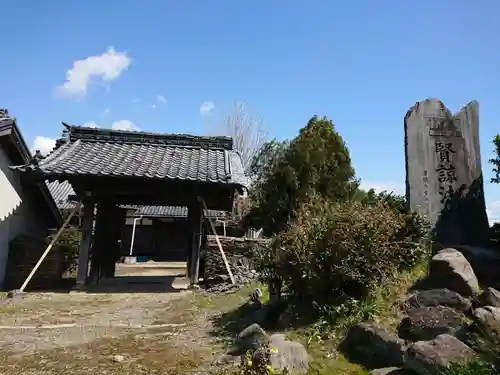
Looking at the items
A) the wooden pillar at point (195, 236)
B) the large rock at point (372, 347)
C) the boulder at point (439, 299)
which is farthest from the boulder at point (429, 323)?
the wooden pillar at point (195, 236)

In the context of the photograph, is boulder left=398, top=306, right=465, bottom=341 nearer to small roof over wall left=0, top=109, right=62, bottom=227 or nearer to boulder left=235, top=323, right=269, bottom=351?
boulder left=235, top=323, right=269, bottom=351

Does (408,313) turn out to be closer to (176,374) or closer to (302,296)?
(302,296)

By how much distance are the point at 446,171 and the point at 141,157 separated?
28.7 ft

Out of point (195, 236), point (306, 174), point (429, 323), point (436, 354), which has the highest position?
point (306, 174)

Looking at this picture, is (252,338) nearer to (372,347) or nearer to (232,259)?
(372,347)

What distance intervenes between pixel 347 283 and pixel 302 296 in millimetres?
865

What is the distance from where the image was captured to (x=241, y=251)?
11.9 meters

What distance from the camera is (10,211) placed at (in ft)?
40.6

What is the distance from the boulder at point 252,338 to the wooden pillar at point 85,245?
7.33 meters

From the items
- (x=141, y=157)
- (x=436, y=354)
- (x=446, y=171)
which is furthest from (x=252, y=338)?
(x=141, y=157)

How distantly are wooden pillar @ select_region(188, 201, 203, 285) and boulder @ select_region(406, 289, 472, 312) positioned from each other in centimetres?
729

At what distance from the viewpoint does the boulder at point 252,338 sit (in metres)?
5.21

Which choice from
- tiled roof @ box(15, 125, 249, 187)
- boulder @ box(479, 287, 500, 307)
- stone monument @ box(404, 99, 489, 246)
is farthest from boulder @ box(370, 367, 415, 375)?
tiled roof @ box(15, 125, 249, 187)

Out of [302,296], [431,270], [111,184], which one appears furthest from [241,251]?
[431,270]
